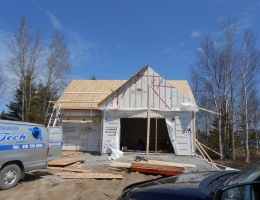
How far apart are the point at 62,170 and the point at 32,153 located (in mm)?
2781

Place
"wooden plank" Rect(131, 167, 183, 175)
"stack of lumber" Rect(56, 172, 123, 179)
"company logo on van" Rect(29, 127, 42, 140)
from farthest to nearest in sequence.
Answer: "wooden plank" Rect(131, 167, 183, 175), "stack of lumber" Rect(56, 172, 123, 179), "company logo on van" Rect(29, 127, 42, 140)

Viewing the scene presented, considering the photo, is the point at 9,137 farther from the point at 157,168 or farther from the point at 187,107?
the point at 187,107

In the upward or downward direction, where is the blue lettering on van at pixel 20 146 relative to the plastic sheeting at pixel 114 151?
upward

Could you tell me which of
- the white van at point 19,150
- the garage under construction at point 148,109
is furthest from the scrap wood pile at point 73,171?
the garage under construction at point 148,109

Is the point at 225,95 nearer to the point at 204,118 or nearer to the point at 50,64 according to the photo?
the point at 204,118

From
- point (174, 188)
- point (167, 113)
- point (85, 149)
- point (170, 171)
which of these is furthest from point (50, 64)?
point (174, 188)

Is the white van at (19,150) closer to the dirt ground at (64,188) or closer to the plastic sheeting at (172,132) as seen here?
the dirt ground at (64,188)

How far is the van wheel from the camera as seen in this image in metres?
7.73

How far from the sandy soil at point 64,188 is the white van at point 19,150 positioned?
48cm

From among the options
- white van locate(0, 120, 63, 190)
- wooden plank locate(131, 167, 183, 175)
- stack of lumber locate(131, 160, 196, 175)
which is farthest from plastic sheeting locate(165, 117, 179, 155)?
white van locate(0, 120, 63, 190)

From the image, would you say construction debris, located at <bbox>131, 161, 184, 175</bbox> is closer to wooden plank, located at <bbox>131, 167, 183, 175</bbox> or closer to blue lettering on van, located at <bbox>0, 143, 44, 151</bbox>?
wooden plank, located at <bbox>131, 167, 183, 175</bbox>

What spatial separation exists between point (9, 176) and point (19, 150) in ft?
2.88

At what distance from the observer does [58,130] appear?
35.5 feet

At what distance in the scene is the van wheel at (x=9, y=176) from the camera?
25.4ft
